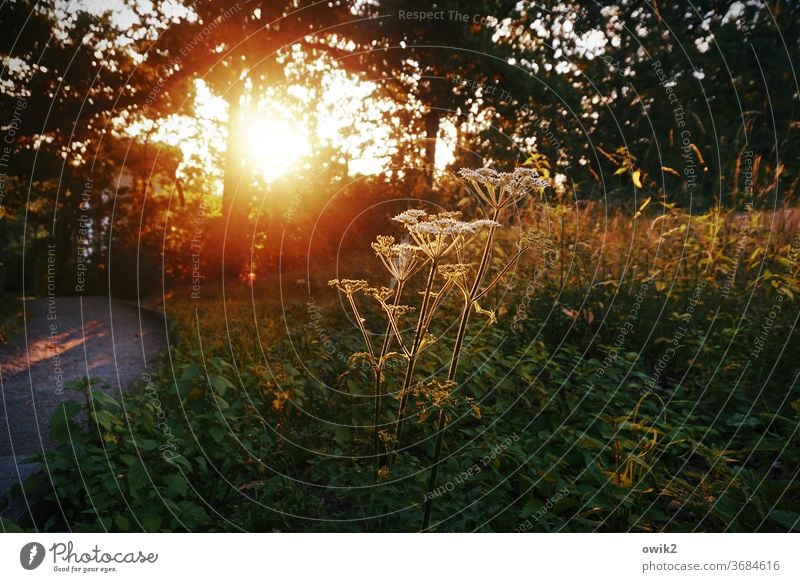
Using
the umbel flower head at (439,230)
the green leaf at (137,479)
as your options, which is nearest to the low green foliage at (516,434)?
the green leaf at (137,479)

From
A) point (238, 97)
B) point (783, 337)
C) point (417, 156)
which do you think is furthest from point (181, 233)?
point (783, 337)

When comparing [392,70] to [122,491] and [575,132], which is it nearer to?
[575,132]

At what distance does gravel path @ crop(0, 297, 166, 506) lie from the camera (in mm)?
4895

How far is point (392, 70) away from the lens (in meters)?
8.23

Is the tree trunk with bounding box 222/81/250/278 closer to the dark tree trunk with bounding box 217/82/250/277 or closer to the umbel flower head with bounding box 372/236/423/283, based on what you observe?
the dark tree trunk with bounding box 217/82/250/277

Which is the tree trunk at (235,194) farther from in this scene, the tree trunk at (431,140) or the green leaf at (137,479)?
the green leaf at (137,479)

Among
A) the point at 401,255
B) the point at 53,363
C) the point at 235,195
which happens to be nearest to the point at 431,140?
the point at 235,195

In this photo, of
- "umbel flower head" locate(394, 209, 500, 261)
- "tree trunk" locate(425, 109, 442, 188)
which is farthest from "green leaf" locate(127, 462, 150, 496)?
"tree trunk" locate(425, 109, 442, 188)

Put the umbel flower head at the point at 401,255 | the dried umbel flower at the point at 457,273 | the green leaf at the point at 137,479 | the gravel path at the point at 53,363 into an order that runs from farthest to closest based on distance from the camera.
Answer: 1. the gravel path at the point at 53,363
2. the green leaf at the point at 137,479
3. the umbel flower head at the point at 401,255
4. the dried umbel flower at the point at 457,273

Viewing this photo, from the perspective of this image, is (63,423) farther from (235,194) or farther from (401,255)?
(235,194)

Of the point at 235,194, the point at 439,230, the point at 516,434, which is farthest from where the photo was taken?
the point at 235,194

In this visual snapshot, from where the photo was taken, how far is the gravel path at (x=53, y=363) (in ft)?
16.1

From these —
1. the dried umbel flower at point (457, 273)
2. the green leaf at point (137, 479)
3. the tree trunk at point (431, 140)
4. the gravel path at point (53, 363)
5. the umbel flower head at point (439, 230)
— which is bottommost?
the gravel path at point (53, 363)

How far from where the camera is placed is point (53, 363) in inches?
Answer: 310
